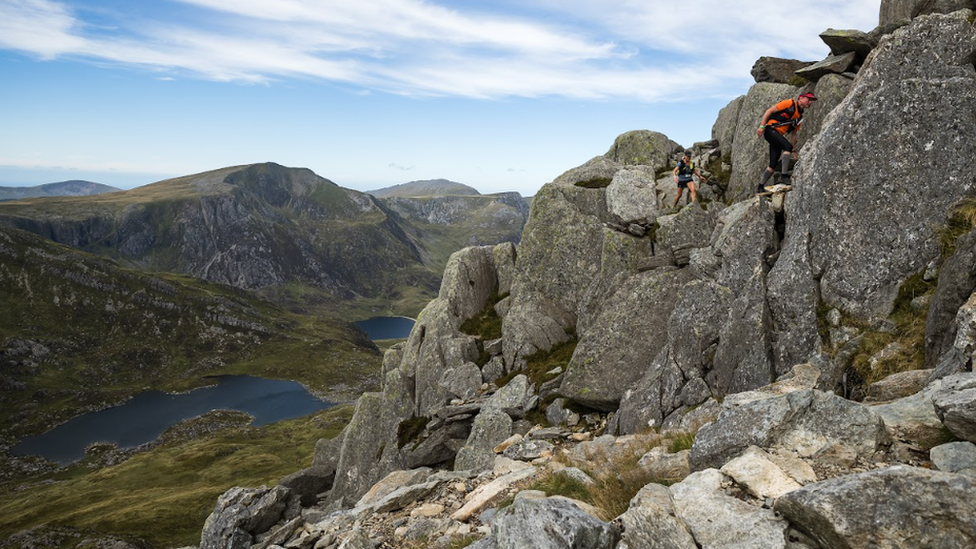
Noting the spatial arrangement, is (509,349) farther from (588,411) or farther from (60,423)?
(60,423)

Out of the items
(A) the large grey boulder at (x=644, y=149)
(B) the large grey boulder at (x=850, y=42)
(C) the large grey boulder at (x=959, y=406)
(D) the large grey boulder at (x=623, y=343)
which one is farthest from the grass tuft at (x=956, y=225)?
(A) the large grey boulder at (x=644, y=149)

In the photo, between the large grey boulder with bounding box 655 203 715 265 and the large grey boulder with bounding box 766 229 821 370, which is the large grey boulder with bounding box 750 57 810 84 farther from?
the large grey boulder with bounding box 766 229 821 370

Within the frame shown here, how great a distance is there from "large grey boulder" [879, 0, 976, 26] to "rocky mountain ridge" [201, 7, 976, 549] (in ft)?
0.58

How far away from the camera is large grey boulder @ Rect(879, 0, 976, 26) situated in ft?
73.6

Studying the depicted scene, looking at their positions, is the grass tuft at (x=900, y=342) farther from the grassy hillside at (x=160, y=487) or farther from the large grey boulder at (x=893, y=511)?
the grassy hillside at (x=160, y=487)

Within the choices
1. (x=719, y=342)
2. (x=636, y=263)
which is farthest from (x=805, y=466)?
(x=636, y=263)

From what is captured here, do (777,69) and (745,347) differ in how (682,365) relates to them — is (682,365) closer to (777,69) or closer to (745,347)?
(745,347)

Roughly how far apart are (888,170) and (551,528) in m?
18.7

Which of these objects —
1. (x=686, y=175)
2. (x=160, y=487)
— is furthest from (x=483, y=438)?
(x=160, y=487)

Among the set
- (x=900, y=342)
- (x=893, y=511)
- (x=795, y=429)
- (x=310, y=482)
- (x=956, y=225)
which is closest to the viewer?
(x=893, y=511)

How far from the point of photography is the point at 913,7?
26016 mm

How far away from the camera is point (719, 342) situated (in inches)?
854

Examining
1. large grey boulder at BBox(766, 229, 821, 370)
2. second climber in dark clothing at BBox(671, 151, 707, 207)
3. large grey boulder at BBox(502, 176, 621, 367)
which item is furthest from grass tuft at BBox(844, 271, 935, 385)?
large grey boulder at BBox(502, 176, 621, 367)

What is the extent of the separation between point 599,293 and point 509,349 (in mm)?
7700
